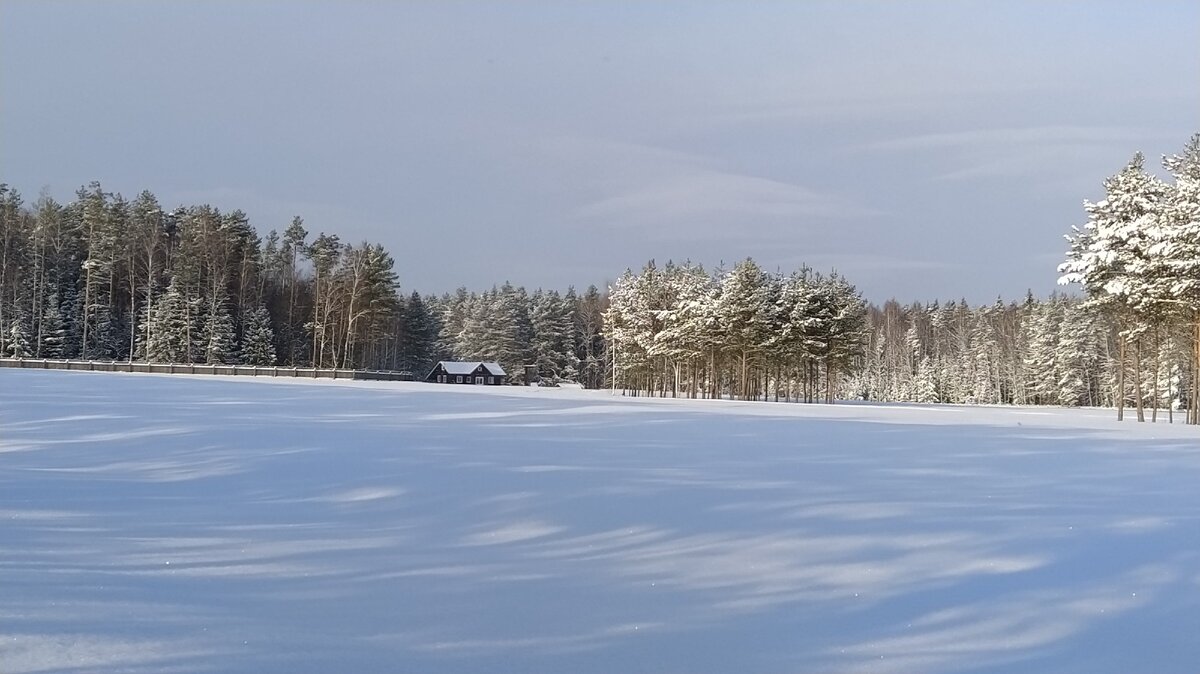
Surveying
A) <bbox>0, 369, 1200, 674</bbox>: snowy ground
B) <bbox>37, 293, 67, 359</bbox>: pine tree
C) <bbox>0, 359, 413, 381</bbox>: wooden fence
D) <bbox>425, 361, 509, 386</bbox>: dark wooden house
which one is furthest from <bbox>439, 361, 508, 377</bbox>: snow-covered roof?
<bbox>0, 369, 1200, 674</bbox>: snowy ground

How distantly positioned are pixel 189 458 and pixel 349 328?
6114 cm

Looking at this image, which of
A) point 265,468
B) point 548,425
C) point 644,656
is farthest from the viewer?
point 548,425

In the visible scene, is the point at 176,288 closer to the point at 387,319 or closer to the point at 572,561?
the point at 387,319

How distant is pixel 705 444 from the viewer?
58.9ft

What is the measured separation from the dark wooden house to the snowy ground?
230 feet

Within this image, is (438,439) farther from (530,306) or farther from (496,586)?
(530,306)

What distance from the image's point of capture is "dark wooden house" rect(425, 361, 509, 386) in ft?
282

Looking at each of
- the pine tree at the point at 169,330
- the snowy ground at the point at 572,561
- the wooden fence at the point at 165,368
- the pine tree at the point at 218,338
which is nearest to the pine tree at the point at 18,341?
the pine tree at the point at 169,330

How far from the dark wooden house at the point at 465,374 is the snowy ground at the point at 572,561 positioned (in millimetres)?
70235

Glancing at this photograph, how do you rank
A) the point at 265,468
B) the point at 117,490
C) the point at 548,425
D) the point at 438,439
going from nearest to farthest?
the point at 117,490 → the point at 265,468 → the point at 438,439 → the point at 548,425

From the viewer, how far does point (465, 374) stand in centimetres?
8644

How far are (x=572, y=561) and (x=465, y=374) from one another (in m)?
79.4

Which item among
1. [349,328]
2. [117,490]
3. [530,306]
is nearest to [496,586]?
[117,490]

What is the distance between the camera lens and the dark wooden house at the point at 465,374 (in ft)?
282
